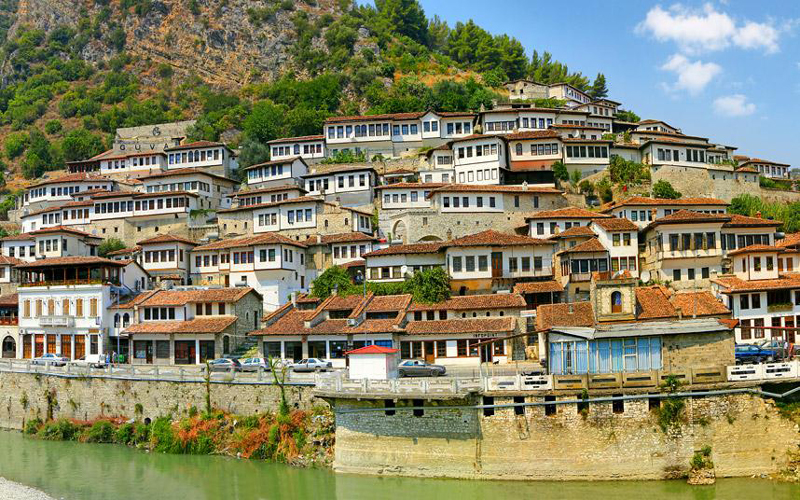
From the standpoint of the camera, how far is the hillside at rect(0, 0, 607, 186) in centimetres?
10375

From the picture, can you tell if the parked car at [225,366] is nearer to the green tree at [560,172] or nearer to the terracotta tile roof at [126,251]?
the terracotta tile roof at [126,251]

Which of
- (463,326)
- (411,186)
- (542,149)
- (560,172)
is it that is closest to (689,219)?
(560,172)

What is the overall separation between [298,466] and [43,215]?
51335 millimetres

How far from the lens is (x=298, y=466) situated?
32.3 metres

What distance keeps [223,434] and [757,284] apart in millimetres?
31155

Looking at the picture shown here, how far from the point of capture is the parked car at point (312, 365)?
3969 cm

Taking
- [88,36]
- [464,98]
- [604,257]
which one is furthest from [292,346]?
[88,36]

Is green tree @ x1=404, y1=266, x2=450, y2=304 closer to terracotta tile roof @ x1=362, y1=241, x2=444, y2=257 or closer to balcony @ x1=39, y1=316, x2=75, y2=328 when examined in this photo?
terracotta tile roof @ x1=362, y1=241, x2=444, y2=257

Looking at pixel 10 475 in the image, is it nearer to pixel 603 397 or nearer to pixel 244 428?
pixel 244 428

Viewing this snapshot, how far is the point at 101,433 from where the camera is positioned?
38.3 m

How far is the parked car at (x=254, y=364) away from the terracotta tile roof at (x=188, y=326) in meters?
4.11

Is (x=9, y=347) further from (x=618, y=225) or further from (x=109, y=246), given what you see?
(x=618, y=225)

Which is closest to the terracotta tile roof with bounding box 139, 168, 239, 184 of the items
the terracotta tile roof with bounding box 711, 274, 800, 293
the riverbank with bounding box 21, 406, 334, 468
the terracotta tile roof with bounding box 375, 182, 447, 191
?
the terracotta tile roof with bounding box 375, 182, 447, 191

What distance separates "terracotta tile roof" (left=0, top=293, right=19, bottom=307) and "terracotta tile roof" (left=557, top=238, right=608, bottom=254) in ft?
126
